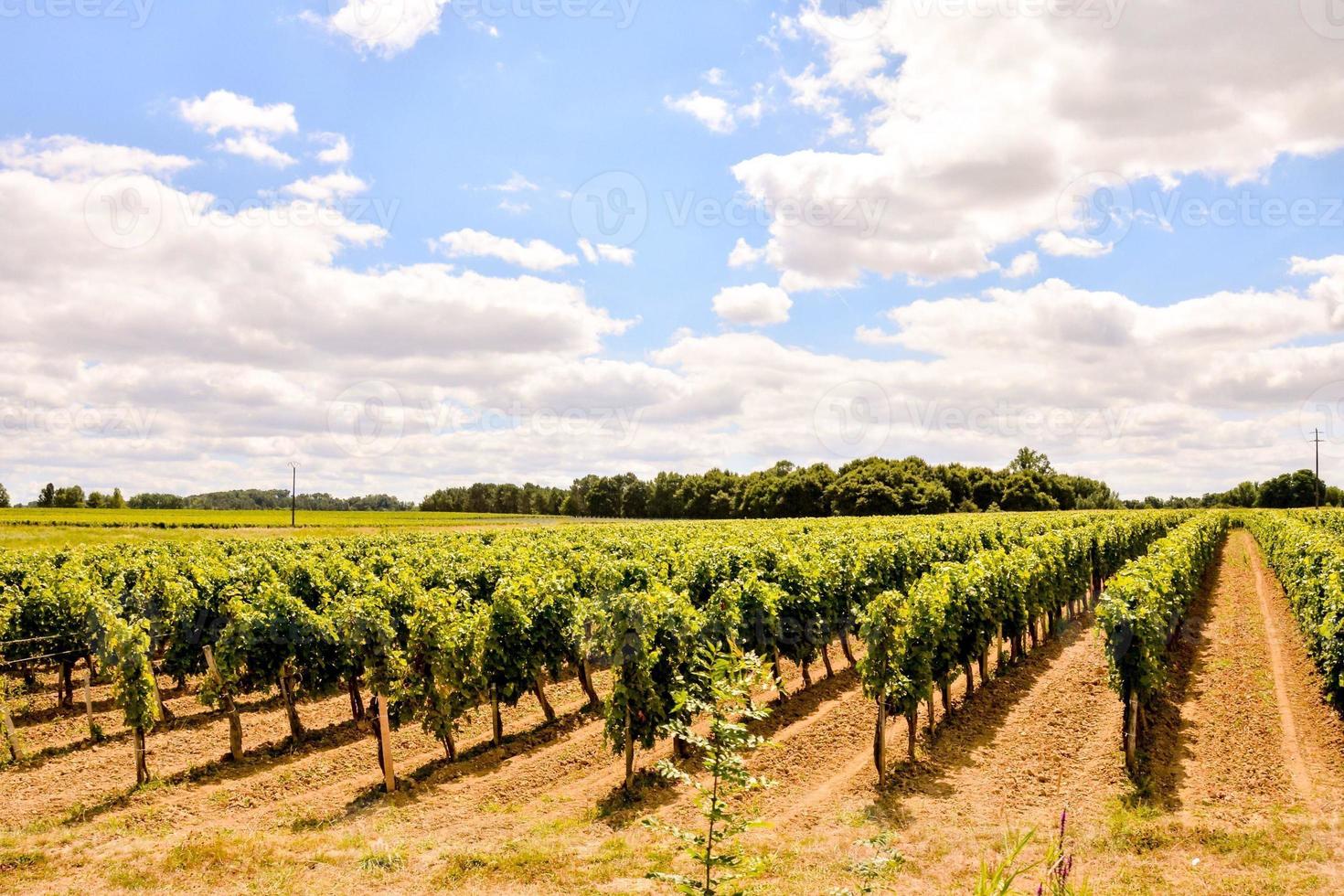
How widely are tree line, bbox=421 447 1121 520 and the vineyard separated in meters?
80.7

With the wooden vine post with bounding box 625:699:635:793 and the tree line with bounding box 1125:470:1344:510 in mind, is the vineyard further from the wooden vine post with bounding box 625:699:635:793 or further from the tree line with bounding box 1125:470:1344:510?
the tree line with bounding box 1125:470:1344:510

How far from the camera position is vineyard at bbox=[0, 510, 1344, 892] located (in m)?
14.8

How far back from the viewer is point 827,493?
111250 millimetres

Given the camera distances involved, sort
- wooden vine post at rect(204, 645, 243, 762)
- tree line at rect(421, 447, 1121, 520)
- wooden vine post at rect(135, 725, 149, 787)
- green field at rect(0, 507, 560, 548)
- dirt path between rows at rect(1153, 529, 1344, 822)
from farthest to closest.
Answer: tree line at rect(421, 447, 1121, 520) → green field at rect(0, 507, 560, 548) → wooden vine post at rect(204, 645, 243, 762) → wooden vine post at rect(135, 725, 149, 787) → dirt path between rows at rect(1153, 529, 1344, 822)

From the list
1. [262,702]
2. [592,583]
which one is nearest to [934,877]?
[592,583]

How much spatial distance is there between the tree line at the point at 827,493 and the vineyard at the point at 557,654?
80707mm

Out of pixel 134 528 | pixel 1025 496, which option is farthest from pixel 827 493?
pixel 134 528

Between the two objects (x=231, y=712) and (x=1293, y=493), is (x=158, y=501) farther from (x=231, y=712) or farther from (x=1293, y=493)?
(x=1293, y=493)

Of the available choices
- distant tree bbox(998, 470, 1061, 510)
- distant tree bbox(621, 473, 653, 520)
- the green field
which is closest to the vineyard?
the green field

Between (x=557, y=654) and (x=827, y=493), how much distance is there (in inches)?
3771

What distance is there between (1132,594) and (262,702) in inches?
847

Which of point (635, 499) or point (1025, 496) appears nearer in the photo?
point (1025, 496)

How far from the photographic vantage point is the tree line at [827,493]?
10744 cm

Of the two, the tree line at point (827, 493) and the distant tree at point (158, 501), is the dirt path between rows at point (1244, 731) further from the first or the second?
the distant tree at point (158, 501)
